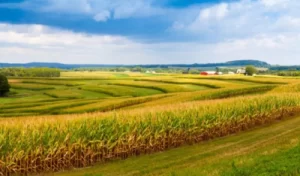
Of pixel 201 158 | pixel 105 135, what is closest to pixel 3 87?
pixel 105 135

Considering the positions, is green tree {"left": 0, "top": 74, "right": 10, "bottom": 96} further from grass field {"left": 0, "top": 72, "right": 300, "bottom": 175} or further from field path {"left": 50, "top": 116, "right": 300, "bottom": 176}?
field path {"left": 50, "top": 116, "right": 300, "bottom": 176}

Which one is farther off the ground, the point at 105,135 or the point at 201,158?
the point at 105,135

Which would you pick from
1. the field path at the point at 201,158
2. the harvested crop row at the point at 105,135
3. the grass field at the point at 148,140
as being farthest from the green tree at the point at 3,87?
the field path at the point at 201,158

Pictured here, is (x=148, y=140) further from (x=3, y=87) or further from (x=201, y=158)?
(x=3, y=87)

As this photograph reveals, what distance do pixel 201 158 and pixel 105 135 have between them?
16.3 ft

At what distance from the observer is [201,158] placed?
18219 mm

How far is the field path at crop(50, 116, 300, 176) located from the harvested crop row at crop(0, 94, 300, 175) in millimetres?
765

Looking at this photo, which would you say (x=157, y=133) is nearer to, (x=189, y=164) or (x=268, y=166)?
(x=189, y=164)

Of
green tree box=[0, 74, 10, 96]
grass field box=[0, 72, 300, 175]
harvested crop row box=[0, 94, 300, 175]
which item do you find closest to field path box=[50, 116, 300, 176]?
grass field box=[0, 72, 300, 175]

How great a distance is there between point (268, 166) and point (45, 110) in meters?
43.6

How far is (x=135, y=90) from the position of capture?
78.8 metres

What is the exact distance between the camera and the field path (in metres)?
15.2

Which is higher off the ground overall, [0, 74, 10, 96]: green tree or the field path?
the field path

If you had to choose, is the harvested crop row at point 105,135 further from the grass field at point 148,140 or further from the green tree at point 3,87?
the green tree at point 3,87
